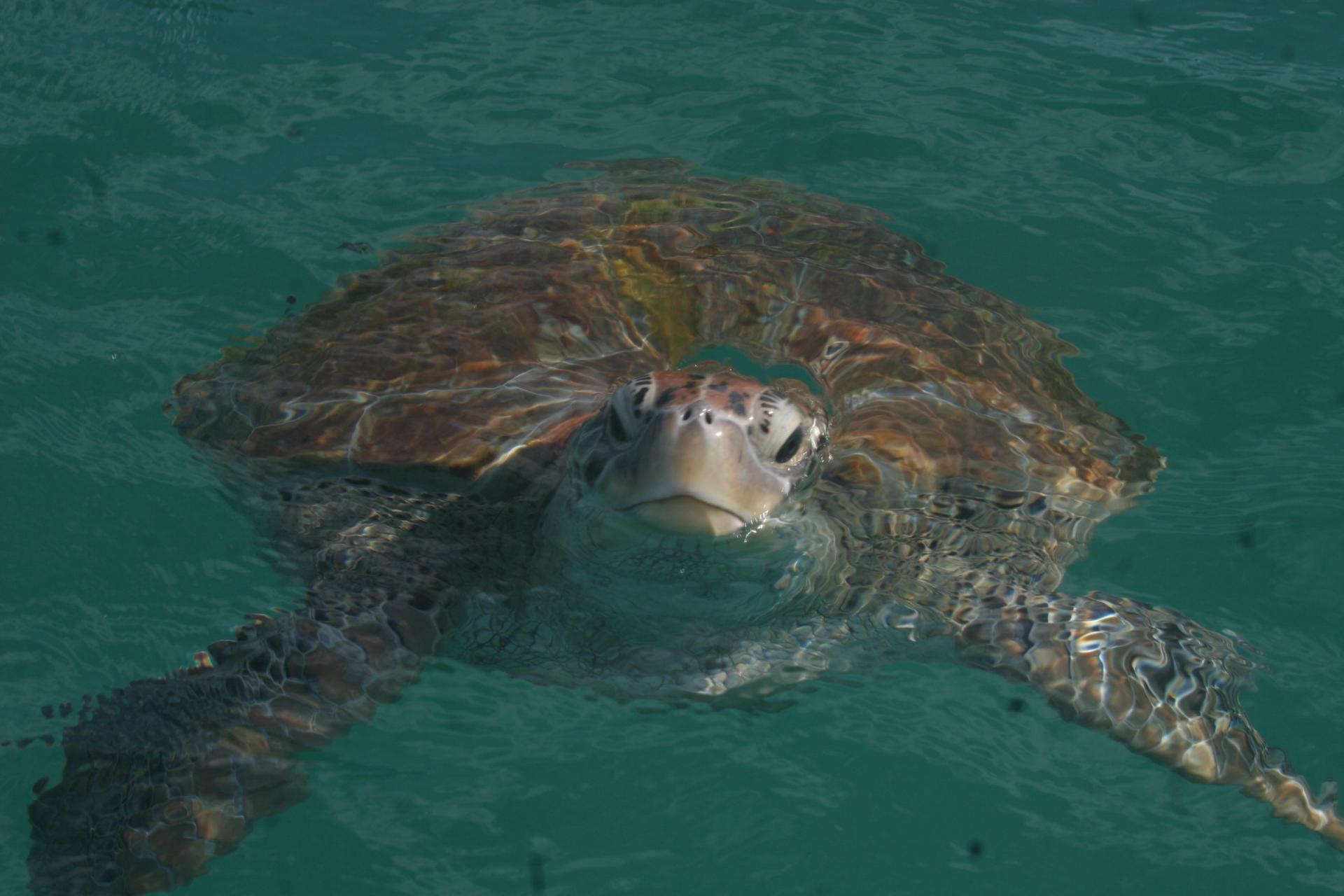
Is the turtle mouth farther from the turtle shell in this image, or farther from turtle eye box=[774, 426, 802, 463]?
the turtle shell

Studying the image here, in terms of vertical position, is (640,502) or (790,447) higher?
(790,447)

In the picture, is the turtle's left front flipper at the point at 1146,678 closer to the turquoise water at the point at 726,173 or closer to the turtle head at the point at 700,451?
the turquoise water at the point at 726,173

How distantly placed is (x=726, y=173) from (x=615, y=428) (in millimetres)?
3602

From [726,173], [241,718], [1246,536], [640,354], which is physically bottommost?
[241,718]

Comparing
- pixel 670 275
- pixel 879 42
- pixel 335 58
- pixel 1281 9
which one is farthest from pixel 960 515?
pixel 1281 9

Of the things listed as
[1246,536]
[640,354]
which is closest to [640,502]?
[640,354]

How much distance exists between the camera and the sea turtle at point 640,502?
3.51m

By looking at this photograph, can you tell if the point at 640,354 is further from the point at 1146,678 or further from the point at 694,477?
the point at 1146,678

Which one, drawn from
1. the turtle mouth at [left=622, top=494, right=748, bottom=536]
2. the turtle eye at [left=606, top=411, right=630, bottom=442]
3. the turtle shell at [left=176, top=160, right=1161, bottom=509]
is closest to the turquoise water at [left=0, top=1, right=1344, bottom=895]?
the turtle shell at [left=176, top=160, right=1161, bottom=509]

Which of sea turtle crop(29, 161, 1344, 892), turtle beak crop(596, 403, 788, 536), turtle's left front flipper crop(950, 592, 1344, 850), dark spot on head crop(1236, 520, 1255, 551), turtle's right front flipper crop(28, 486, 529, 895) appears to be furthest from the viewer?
dark spot on head crop(1236, 520, 1255, 551)

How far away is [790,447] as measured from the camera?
3.44m

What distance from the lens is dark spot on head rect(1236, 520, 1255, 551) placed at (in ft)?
15.6

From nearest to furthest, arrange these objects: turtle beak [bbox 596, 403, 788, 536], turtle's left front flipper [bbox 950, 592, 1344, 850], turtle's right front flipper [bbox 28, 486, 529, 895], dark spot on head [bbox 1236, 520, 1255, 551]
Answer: turtle beak [bbox 596, 403, 788, 536] → turtle's right front flipper [bbox 28, 486, 529, 895] → turtle's left front flipper [bbox 950, 592, 1344, 850] → dark spot on head [bbox 1236, 520, 1255, 551]

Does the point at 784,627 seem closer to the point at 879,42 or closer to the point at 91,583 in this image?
the point at 91,583
